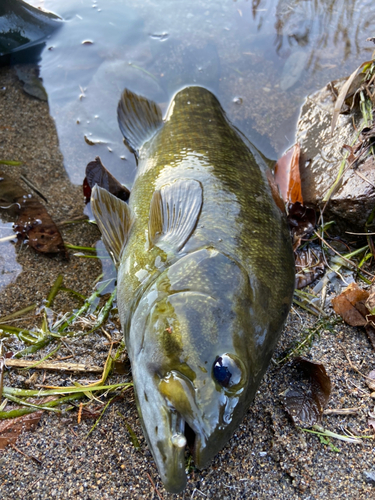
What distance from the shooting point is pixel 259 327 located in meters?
2.14

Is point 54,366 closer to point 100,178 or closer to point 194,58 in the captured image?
point 100,178

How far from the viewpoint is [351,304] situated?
2.89 metres

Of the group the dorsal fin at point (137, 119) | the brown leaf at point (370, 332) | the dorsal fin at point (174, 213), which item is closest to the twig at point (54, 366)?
the dorsal fin at point (174, 213)

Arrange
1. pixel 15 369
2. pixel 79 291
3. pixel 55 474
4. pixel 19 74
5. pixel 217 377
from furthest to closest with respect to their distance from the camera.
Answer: pixel 19 74 < pixel 79 291 < pixel 15 369 < pixel 55 474 < pixel 217 377

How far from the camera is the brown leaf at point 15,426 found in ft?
7.22

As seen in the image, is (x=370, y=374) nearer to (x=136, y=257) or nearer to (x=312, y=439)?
(x=312, y=439)

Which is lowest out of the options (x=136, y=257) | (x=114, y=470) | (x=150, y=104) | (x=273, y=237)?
(x=114, y=470)

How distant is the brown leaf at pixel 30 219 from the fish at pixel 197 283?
0.64m

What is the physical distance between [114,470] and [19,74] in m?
4.73

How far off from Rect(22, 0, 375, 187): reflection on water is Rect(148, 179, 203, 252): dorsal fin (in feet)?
4.41

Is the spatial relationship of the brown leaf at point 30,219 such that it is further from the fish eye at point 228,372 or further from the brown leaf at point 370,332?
the brown leaf at point 370,332

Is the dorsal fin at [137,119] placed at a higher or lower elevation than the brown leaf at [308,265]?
higher

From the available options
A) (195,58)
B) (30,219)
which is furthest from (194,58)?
(30,219)

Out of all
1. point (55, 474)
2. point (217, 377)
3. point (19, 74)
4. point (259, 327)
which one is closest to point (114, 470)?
point (55, 474)
